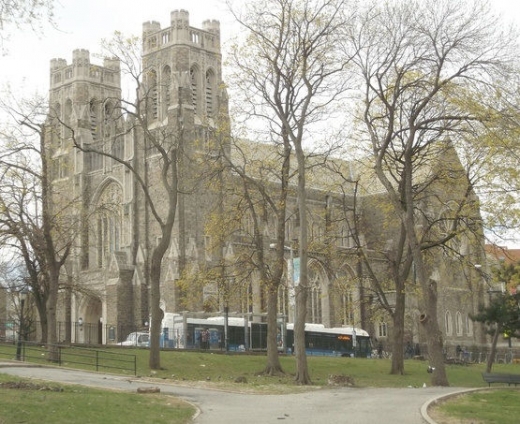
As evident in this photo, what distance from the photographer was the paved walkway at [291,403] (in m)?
15.2

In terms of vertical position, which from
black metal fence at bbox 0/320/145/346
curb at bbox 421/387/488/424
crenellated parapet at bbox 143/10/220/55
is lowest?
curb at bbox 421/387/488/424

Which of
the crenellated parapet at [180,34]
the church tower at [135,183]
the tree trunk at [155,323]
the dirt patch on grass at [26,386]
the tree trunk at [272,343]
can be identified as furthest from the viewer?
the crenellated parapet at [180,34]

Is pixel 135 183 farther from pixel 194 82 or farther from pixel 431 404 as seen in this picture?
pixel 431 404

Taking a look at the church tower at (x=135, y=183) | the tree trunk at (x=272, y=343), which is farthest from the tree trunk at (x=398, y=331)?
the church tower at (x=135, y=183)

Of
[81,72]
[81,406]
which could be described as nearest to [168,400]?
[81,406]

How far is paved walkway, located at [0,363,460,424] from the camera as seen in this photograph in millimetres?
15242

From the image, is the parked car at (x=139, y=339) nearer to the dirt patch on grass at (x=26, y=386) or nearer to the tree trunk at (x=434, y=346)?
the tree trunk at (x=434, y=346)

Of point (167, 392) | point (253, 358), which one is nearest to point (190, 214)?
point (253, 358)

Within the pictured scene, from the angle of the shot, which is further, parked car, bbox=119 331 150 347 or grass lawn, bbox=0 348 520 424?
parked car, bbox=119 331 150 347

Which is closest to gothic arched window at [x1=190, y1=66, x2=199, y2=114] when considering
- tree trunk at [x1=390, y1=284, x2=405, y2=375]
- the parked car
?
the parked car

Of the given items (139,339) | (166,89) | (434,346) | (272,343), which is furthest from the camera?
(166,89)

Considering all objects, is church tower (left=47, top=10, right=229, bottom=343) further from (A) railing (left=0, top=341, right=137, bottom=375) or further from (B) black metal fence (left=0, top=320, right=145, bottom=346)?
(A) railing (left=0, top=341, right=137, bottom=375)

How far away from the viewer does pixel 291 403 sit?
1788 cm

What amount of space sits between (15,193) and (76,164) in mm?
34097
